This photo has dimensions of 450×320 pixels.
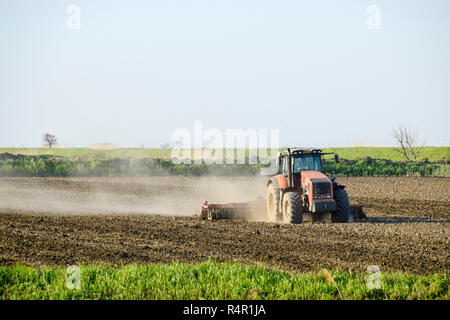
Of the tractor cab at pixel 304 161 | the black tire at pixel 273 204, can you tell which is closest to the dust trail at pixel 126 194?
the black tire at pixel 273 204

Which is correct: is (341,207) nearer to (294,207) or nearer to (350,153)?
(294,207)

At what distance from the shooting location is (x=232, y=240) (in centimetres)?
1335

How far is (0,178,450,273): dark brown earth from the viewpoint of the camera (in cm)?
1077

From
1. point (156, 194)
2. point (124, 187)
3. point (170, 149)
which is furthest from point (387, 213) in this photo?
point (170, 149)

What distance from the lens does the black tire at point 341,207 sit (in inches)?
625

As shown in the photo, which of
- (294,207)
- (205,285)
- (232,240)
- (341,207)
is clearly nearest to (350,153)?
(341,207)

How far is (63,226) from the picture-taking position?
15.8 meters

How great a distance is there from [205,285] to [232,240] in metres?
5.78

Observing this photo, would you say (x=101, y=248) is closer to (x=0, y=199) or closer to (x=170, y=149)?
(x=0, y=199)

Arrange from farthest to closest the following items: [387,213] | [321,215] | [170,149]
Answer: [170,149]
[387,213]
[321,215]

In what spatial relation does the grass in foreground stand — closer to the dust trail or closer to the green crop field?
the dust trail

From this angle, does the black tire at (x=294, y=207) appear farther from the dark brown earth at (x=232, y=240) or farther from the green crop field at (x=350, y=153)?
the green crop field at (x=350, y=153)

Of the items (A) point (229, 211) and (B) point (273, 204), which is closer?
(B) point (273, 204)
